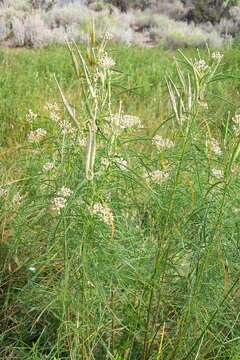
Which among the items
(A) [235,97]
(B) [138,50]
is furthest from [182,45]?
(A) [235,97]

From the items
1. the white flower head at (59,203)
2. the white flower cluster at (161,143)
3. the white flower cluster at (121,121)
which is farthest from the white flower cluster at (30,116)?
the white flower head at (59,203)

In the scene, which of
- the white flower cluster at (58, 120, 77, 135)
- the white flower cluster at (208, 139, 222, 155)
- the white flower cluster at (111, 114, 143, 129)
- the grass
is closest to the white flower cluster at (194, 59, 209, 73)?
the grass

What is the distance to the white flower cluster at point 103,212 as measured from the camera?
235 centimetres

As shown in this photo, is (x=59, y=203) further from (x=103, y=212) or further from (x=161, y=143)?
(x=161, y=143)

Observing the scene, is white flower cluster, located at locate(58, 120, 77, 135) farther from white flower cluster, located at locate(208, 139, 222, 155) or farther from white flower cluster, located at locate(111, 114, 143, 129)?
white flower cluster, located at locate(208, 139, 222, 155)

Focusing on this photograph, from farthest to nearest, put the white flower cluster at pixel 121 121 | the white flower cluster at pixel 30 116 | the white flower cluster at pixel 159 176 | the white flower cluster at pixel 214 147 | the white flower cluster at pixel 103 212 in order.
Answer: the white flower cluster at pixel 30 116 < the white flower cluster at pixel 214 147 < the white flower cluster at pixel 159 176 < the white flower cluster at pixel 121 121 < the white flower cluster at pixel 103 212

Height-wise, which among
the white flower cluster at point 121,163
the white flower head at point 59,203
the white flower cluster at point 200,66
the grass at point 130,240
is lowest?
the grass at point 130,240

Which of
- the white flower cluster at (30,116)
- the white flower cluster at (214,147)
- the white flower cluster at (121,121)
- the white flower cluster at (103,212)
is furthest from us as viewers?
the white flower cluster at (30,116)

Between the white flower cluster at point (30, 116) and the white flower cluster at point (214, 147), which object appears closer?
the white flower cluster at point (214, 147)

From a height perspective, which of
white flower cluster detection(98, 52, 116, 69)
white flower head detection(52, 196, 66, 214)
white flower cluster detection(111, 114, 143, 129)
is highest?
white flower cluster detection(98, 52, 116, 69)

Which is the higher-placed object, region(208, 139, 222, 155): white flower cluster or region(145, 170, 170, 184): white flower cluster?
region(208, 139, 222, 155): white flower cluster

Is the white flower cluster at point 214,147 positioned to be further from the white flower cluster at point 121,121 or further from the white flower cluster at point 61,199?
the white flower cluster at point 61,199

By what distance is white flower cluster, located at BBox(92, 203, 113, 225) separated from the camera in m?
2.35

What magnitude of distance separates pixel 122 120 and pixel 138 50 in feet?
29.8
